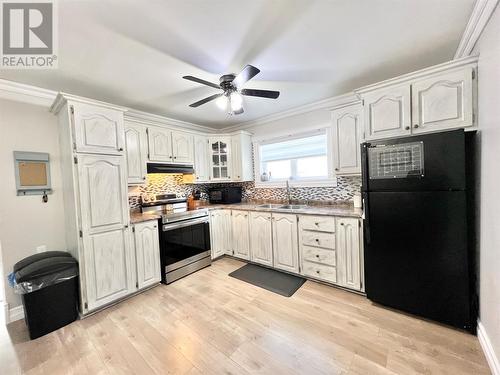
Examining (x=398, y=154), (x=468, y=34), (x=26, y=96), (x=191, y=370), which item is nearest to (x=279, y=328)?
(x=191, y=370)

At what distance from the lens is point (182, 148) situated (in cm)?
348

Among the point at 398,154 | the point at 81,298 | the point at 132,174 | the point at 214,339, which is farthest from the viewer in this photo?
the point at 132,174

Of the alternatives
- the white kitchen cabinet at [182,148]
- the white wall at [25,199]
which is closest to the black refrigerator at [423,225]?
the white kitchen cabinet at [182,148]

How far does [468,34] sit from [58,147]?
13.7 feet

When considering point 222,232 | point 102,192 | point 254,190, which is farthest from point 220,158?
point 102,192

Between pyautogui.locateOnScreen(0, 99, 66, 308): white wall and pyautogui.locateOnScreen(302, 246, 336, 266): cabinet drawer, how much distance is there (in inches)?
119

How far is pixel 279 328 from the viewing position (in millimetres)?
1925

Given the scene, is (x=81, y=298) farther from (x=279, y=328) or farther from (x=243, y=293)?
(x=279, y=328)

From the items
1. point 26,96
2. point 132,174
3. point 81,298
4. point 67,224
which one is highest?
point 26,96

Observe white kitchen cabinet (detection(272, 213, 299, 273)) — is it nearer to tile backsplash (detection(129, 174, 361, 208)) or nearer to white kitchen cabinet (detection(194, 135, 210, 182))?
tile backsplash (detection(129, 174, 361, 208))

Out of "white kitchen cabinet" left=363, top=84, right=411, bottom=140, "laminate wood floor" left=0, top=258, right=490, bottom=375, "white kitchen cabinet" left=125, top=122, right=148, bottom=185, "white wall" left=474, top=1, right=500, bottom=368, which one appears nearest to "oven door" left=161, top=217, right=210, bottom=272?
"laminate wood floor" left=0, top=258, right=490, bottom=375

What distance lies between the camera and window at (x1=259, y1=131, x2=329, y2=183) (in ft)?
11.0

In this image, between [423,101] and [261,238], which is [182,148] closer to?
[261,238]

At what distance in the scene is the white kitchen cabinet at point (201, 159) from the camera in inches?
146
